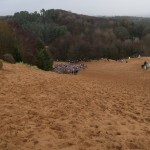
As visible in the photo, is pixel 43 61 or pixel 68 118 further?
pixel 43 61

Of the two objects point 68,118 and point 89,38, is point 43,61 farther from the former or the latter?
point 89,38

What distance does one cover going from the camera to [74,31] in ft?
335

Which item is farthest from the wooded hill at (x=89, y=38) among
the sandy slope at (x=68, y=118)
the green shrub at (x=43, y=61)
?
the sandy slope at (x=68, y=118)

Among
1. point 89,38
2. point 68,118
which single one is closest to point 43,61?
point 68,118

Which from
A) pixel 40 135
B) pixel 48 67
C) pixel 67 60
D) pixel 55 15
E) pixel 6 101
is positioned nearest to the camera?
pixel 40 135

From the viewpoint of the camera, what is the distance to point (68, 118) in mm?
11562

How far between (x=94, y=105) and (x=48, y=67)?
2239 centimetres

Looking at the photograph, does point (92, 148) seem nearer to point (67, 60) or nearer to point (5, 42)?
point (5, 42)

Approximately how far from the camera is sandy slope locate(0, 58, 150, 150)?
939 cm

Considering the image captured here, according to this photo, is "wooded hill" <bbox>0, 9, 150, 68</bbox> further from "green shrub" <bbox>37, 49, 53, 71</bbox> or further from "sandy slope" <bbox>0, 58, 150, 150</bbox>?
"sandy slope" <bbox>0, 58, 150, 150</bbox>

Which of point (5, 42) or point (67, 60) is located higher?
point (5, 42)

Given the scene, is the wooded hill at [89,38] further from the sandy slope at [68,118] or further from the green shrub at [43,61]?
the sandy slope at [68,118]

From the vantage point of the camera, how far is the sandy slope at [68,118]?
30.8ft

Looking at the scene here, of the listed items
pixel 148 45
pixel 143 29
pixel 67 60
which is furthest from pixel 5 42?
pixel 143 29
